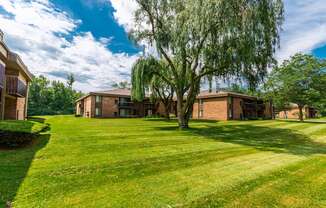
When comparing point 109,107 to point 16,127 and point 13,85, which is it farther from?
point 16,127

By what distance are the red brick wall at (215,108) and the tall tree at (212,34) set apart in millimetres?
15264

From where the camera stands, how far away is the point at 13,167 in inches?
220

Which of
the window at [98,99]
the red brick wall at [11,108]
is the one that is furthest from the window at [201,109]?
the red brick wall at [11,108]

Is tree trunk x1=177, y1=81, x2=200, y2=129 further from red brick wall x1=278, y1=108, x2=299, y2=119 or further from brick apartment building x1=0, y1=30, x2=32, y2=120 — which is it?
red brick wall x1=278, y1=108, x2=299, y2=119

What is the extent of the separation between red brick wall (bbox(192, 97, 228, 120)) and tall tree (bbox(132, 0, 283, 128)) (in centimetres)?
1526

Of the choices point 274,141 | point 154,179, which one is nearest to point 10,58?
point 154,179

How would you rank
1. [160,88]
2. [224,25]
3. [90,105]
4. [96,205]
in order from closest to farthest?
[96,205]
[224,25]
[160,88]
[90,105]

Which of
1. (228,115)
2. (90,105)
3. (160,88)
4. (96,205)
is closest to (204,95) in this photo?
(228,115)

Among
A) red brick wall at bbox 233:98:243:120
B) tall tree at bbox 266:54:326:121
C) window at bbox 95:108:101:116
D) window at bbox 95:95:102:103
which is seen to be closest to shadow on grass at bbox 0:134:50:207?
window at bbox 95:108:101:116

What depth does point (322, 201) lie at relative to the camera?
13.6ft

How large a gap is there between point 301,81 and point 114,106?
28426mm

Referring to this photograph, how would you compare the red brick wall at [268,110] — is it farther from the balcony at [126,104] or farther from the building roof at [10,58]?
the building roof at [10,58]

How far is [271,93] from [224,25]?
22.5 metres

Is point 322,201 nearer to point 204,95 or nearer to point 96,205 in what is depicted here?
point 96,205
